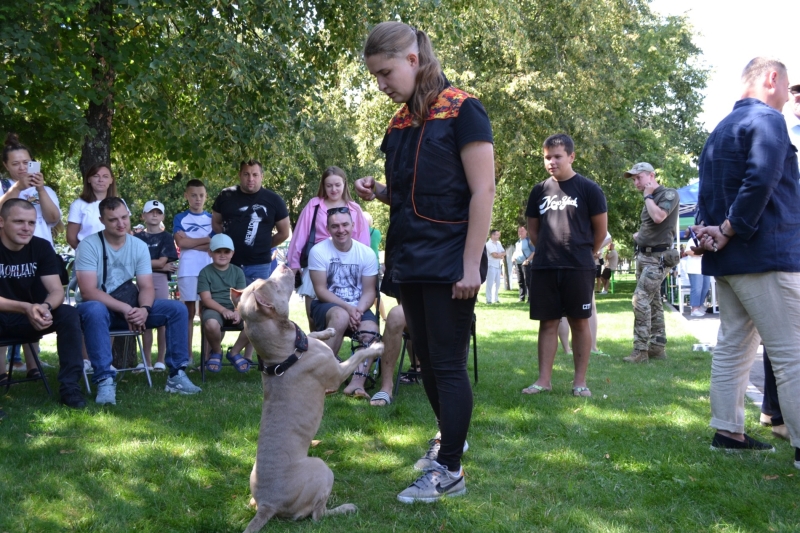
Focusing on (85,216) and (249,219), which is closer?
(85,216)

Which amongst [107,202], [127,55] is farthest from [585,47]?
[107,202]

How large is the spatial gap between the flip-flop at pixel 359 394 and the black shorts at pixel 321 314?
53 centimetres

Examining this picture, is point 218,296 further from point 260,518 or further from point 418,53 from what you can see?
point 418,53

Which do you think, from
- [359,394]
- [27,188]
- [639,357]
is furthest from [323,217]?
[639,357]

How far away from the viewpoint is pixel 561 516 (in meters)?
3.59

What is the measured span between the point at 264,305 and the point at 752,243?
109 inches

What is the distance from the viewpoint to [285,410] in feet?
11.8

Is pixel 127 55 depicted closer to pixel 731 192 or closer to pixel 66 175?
pixel 731 192

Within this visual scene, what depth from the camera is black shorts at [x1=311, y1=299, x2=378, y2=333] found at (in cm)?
656

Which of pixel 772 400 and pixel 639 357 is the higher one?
pixel 772 400

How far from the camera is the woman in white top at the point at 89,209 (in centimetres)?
770

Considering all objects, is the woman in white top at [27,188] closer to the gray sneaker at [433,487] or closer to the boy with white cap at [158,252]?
the boy with white cap at [158,252]

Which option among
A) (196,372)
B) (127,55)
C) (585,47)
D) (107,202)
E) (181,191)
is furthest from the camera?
(181,191)

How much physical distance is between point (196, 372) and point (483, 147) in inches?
217
